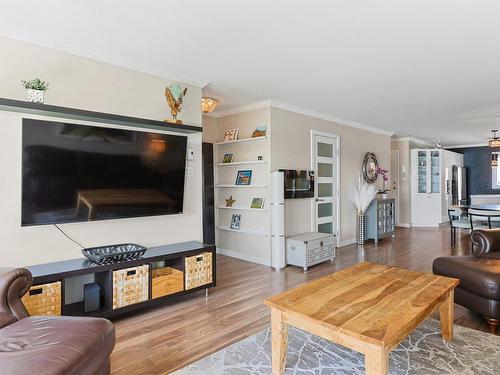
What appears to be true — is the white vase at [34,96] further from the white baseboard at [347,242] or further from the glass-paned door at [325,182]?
the white baseboard at [347,242]

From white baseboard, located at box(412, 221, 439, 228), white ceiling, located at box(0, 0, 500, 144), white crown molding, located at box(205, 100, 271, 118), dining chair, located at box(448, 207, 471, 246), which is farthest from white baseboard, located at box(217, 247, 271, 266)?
white baseboard, located at box(412, 221, 439, 228)

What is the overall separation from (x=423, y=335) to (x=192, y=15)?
9.70ft

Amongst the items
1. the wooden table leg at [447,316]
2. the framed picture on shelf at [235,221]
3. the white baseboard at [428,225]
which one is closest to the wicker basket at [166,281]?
the framed picture on shelf at [235,221]

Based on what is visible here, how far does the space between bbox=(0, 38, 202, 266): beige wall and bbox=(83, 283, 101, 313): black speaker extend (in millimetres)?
365

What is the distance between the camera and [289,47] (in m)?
2.84

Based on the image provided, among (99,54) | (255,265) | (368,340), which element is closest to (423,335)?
(368,340)

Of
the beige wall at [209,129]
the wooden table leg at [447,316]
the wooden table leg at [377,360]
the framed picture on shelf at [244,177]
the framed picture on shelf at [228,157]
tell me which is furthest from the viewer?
the beige wall at [209,129]

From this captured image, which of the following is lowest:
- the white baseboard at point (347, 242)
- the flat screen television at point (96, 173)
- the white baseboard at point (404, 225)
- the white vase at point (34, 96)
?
the white baseboard at point (347, 242)

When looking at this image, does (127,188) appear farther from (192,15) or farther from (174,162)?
(192,15)

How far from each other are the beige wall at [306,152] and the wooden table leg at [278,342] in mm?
2847

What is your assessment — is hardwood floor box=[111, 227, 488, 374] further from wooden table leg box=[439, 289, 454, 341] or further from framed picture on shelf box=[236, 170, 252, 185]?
framed picture on shelf box=[236, 170, 252, 185]

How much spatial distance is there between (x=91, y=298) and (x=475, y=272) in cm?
323

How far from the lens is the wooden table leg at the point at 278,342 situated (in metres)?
1.99

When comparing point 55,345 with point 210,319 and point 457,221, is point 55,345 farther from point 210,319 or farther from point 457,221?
point 457,221
